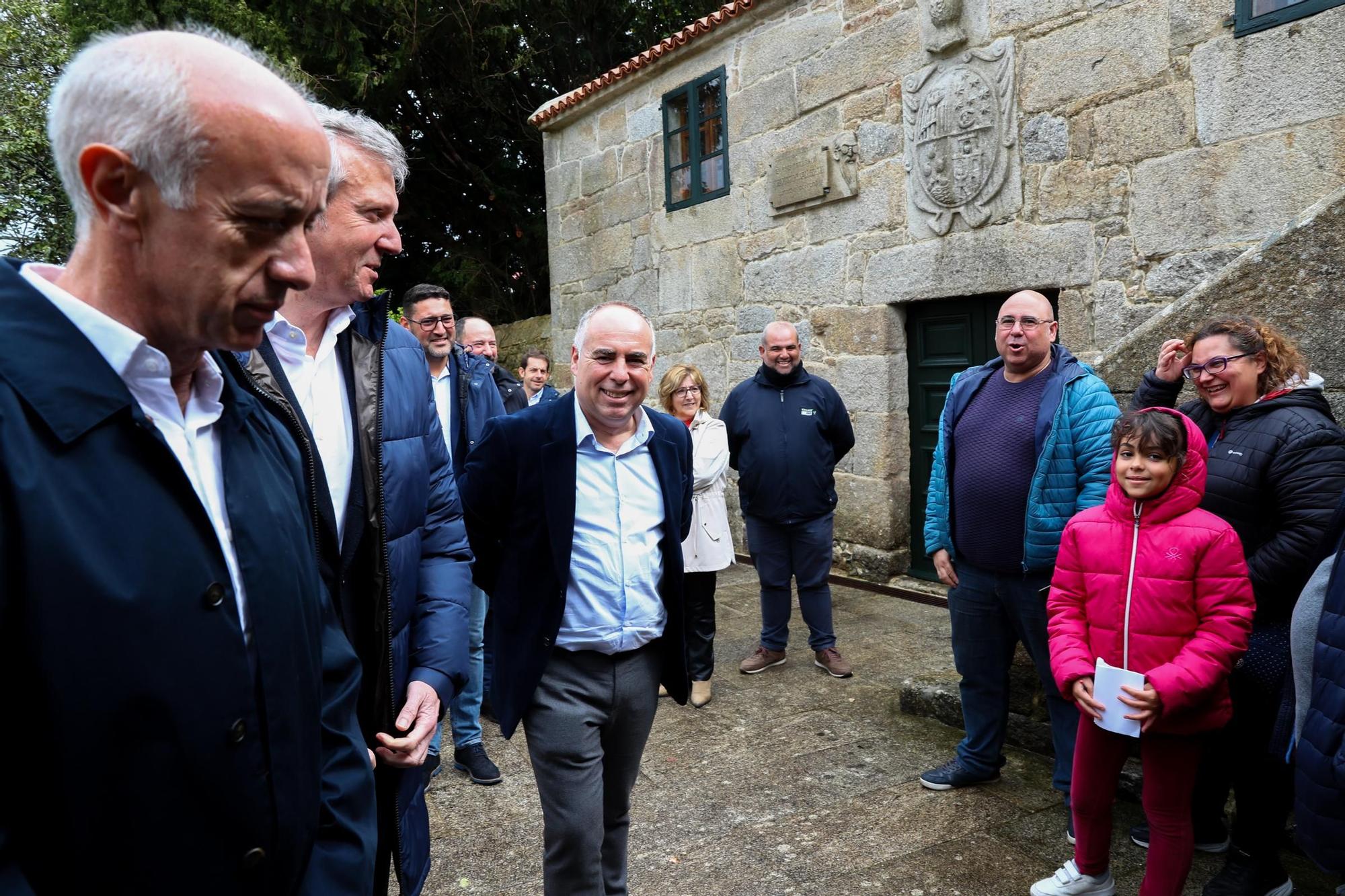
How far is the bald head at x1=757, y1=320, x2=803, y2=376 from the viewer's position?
5609mm

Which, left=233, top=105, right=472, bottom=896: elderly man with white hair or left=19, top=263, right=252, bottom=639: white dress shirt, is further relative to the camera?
left=233, top=105, right=472, bottom=896: elderly man with white hair

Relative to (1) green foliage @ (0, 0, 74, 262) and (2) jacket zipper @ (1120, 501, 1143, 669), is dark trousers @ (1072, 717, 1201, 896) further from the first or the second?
(1) green foliage @ (0, 0, 74, 262)

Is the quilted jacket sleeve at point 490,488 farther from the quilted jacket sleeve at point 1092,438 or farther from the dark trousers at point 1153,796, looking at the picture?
the quilted jacket sleeve at point 1092,438

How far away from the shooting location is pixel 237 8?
10.6 meters

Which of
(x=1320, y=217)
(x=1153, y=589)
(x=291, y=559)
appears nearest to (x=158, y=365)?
(x=291, y=559)

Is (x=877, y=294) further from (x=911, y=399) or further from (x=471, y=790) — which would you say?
(x=471, y=790)

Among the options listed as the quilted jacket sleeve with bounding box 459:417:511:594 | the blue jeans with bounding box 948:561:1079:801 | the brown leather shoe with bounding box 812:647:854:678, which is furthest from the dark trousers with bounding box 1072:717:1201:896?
the brown leather shoe with bounding box 812:647:854:678

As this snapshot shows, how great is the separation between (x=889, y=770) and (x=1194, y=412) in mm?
1946

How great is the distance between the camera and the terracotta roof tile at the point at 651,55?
8188 mm

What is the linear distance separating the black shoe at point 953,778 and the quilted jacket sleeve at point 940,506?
90 cm

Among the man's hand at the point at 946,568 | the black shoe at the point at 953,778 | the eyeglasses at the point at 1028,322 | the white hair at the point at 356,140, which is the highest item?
the white hair at the point at 356,140

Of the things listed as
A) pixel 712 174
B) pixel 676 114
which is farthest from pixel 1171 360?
pixel 676 114

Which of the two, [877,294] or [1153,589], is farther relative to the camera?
[877,294]

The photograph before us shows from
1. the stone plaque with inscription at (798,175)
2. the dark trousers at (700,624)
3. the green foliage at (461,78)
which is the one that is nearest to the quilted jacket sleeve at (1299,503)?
the dark trousers at (700,624)
